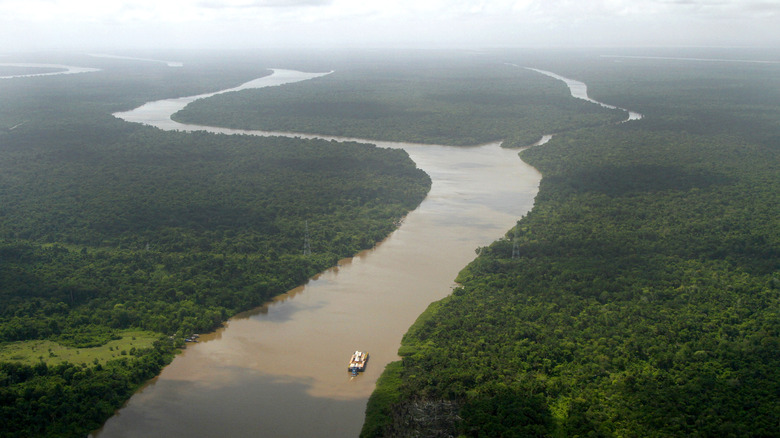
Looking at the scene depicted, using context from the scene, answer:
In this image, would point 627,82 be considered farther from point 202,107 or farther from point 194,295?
point 194,295

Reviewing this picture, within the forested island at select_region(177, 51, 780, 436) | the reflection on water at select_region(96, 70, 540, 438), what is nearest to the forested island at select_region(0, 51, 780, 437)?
the forested island at select_region(177, 51, 780, 436)

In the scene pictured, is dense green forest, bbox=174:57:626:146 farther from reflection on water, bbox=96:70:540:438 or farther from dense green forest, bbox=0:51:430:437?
reflection on water, bbox=96:70:540:438

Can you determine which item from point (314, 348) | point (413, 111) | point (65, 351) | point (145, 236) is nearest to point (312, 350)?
point (314, 348)

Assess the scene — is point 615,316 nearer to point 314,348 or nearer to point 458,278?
point 458,278

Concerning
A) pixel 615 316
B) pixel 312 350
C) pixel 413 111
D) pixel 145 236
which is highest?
pixel 413 111

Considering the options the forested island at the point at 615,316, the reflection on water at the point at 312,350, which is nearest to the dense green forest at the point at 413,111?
the forested island at the point at 615,316

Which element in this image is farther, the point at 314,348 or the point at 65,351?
the point at 314,348

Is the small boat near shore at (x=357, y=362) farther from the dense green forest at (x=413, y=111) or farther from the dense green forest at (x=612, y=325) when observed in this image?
the dense green forest at (x=413, y=111)
